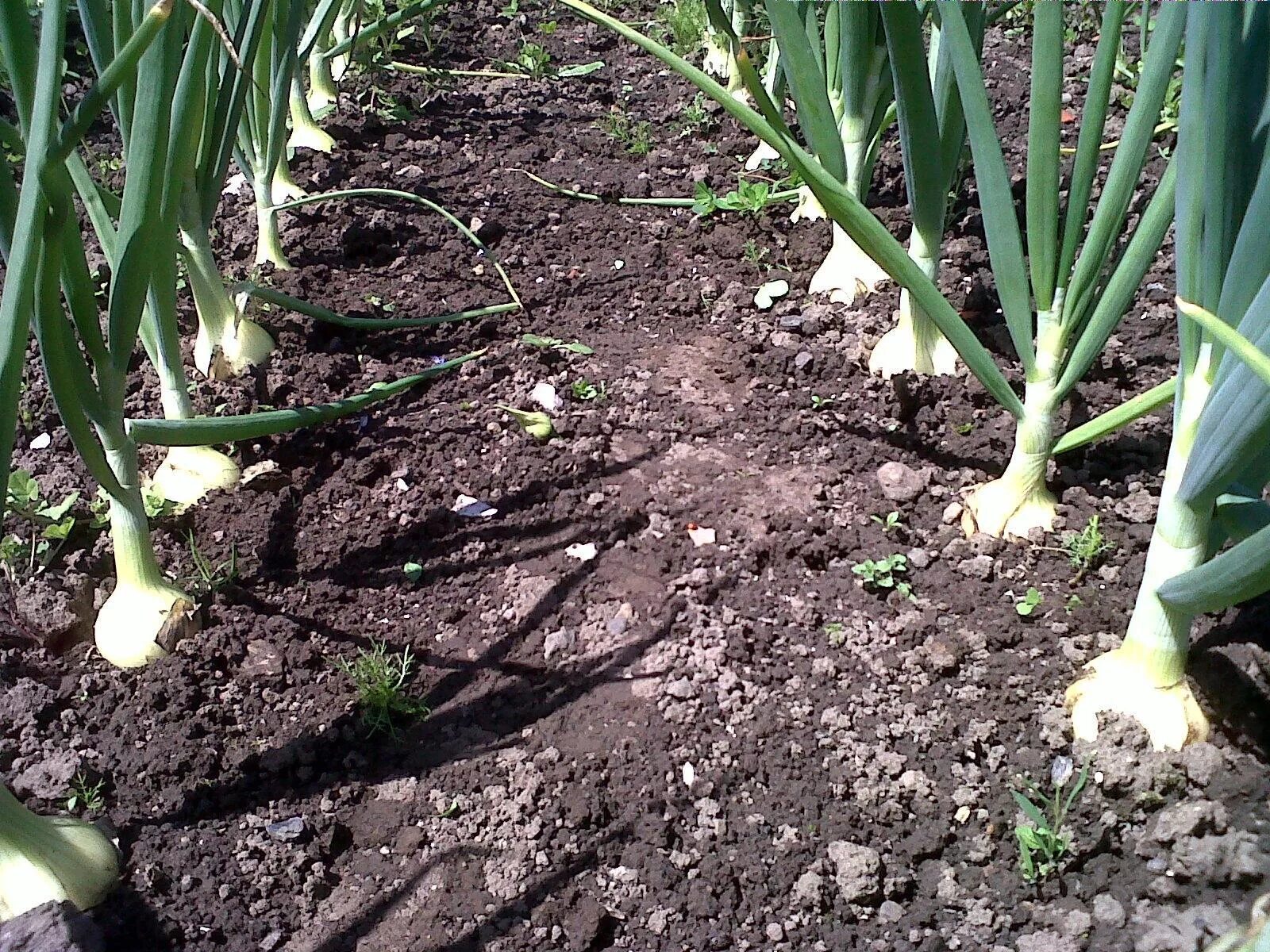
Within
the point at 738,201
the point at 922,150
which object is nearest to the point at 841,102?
the point at 738,201

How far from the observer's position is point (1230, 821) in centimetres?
110

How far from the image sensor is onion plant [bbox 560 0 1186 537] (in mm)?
1182

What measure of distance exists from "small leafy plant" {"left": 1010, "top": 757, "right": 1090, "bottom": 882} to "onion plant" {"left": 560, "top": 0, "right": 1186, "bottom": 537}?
0.49 m

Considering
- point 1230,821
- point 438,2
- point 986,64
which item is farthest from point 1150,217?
point 986,64

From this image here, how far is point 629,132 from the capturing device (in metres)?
3.00

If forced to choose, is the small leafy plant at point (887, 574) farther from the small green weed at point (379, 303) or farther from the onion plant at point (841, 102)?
the small green weed at point (379, 303)

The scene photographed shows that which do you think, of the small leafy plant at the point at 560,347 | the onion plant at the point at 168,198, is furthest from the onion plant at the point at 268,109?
the small leafy plant at the point at 560,347

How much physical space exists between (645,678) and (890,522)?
49 cm

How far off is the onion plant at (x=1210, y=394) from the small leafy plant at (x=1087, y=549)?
0.26 m

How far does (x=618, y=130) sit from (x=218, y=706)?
2.19m

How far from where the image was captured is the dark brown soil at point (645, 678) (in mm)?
1137

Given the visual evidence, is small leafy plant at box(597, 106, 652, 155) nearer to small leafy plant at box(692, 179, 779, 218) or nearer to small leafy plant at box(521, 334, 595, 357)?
small leafy plant at box(692, 179, 779, 218)

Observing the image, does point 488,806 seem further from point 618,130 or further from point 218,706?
point 618,130

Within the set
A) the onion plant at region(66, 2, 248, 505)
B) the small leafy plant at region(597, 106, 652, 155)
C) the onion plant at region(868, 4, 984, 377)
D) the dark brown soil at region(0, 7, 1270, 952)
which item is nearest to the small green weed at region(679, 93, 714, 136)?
the small leafy plant at region(597, 106, 652, 155)
